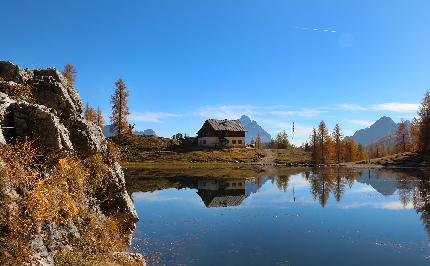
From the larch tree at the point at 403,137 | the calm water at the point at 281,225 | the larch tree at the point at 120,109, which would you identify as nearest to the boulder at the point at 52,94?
the calm water at the point at 281,225

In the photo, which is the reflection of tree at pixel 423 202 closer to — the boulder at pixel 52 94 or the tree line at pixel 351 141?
the boulder at pixel 52 94

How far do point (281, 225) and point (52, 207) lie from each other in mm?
22245

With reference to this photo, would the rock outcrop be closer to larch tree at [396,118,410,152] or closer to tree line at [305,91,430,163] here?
tree line at [305,91,430,163]

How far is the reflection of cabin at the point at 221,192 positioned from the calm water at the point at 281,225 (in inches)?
4.9

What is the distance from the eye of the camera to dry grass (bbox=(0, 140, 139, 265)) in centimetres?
1181

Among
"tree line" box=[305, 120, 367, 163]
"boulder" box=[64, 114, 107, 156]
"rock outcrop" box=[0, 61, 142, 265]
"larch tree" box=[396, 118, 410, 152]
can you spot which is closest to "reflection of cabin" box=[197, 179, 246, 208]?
"rock outcrop" box=[0, 61, 142, 265]

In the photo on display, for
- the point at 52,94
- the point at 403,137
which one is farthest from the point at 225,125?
the point at 52,94

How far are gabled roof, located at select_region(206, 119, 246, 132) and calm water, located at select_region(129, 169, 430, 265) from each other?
261 ft

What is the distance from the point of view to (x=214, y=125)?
456 feet

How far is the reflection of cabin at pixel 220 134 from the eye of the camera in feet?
447

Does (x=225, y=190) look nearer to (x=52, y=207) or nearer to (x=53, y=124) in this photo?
(x=53, y=124)

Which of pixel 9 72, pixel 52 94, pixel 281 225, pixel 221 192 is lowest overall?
pixel 281 225

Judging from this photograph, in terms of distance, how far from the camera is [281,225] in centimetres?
3275

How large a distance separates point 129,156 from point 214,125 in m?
39.8
